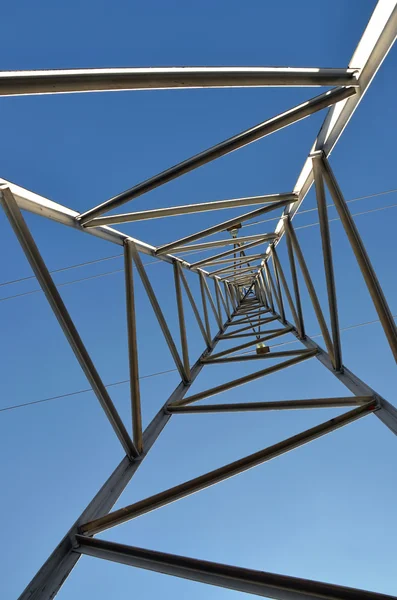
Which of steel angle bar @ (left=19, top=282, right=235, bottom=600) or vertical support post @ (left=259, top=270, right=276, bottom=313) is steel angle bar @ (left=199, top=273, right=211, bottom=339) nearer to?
vertical support post @ (left=259, top=270, right=276, bottom=313)

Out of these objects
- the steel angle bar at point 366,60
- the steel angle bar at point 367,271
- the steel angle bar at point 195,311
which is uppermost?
the steel angle bar at point 195,311

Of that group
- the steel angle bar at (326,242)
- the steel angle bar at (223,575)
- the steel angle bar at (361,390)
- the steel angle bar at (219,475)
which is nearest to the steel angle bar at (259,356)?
the steel angle bar at (361,390)

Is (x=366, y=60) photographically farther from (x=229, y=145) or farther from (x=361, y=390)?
(x=361, y=390)

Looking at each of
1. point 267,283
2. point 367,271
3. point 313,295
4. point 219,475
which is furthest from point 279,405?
point 267,283

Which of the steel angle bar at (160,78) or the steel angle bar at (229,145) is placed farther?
the steel angle bar at (229,145)

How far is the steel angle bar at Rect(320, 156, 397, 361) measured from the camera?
4.00 m

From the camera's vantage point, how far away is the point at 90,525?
129 inches

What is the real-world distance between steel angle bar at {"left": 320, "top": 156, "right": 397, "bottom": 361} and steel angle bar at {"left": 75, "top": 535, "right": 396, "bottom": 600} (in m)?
2.21

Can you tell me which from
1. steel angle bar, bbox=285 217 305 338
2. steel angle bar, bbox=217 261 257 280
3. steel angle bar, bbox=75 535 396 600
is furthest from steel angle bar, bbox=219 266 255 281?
steel angle bar, bbox=75 535 396 600

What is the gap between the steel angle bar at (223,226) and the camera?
7.47 metres

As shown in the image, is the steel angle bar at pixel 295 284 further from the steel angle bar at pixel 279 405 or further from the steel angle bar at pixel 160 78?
the steel angle bar at pixel 160 78

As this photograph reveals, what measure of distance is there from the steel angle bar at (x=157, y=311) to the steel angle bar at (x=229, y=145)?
1149 millimetres

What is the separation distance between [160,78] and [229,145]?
1666 mm

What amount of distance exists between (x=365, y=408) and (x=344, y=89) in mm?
2885
